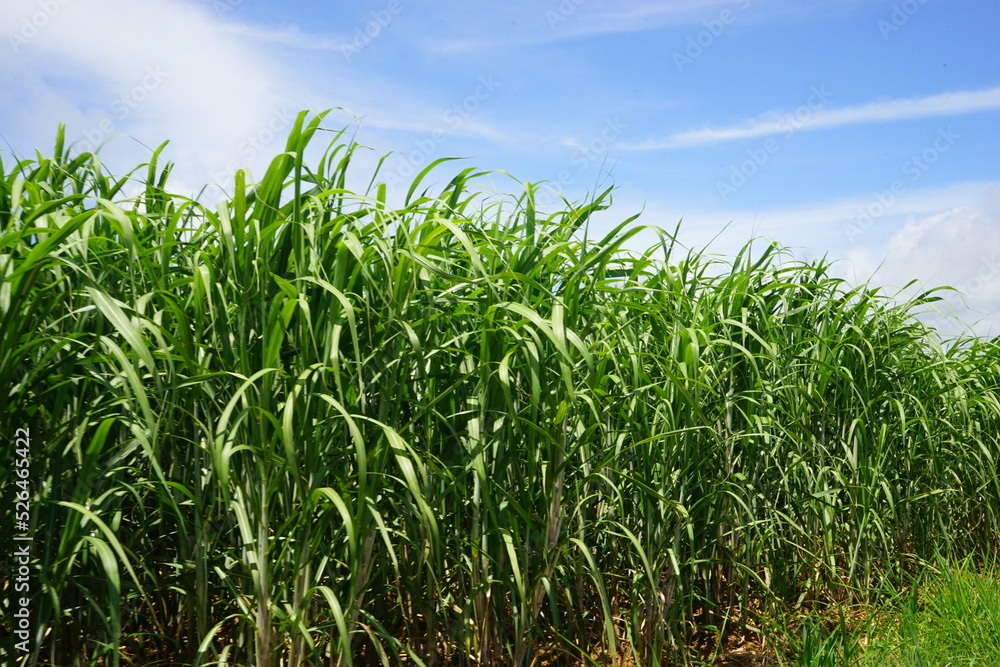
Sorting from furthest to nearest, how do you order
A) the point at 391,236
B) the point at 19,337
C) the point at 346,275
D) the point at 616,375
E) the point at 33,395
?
the point at 616,375 → the point at 391,236 → the point at 346,275 → the point at 33,395 → the point at 19,337

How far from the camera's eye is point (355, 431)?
51.4 inches

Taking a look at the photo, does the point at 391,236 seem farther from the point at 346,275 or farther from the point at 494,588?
the point at 494,588

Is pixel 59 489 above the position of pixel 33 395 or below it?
below

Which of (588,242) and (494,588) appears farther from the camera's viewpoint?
(588,242)

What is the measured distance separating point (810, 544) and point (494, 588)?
1.38 m

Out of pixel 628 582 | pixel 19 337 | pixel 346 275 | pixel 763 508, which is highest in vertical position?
pixel 346 275

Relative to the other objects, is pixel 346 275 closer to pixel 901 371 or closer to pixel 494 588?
pixel 494 588

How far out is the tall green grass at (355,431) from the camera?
4.64ft

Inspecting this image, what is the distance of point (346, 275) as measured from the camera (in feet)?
5.04

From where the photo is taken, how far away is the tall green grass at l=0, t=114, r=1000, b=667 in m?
1.41

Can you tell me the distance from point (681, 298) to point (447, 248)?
0.82 metres

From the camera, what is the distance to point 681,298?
2303 mm

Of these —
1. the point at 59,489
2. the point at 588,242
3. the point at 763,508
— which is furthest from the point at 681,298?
the point at 59,489

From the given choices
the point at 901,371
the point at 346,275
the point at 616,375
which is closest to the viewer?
the point at 346,275
